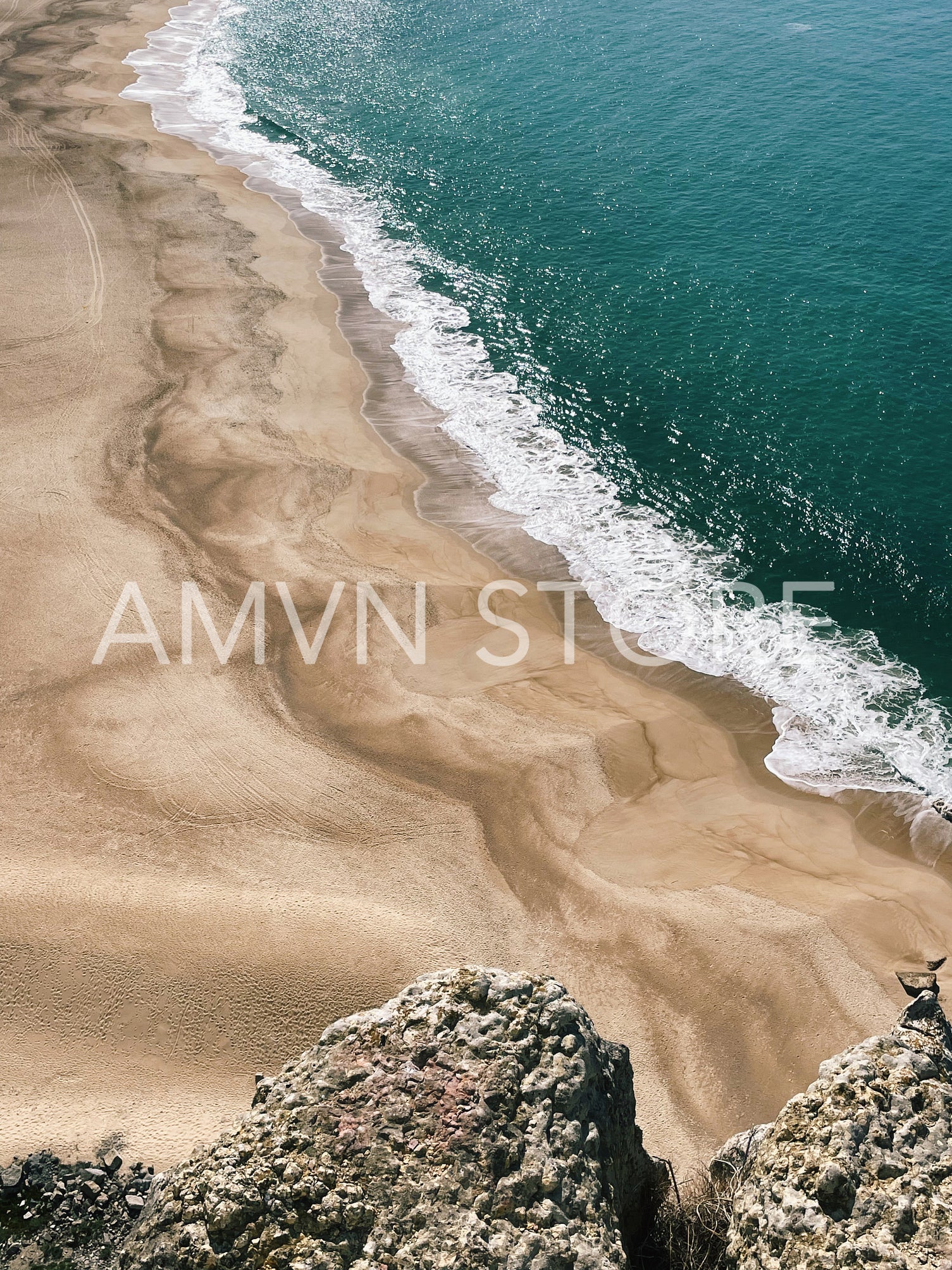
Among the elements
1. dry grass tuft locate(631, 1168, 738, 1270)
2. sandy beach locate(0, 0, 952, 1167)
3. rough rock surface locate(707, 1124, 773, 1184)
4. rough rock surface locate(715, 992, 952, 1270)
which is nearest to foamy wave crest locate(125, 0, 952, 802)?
sandy beach locate(0, 0, 952, 1167)

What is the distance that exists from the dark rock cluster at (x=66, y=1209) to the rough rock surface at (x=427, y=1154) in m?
3.45

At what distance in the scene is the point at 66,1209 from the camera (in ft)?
41.1

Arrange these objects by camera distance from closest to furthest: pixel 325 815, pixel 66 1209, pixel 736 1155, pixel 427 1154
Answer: pixel 427 1154
pixel 736 1155
pixel 66 1209
pixel 325 815

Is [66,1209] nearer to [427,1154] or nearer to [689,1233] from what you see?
[427,1154]

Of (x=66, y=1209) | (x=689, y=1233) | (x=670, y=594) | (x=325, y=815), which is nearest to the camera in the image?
(x=689, y=1233)

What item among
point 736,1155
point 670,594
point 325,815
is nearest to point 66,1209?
point 736,1155

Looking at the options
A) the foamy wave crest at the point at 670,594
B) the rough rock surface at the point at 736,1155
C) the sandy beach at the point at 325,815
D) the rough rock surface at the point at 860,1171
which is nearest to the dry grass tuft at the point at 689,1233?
the rough rock surface at the point at 736,1155

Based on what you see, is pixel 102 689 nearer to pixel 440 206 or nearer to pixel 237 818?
pixel 237 818

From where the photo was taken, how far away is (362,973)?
16.8 meters

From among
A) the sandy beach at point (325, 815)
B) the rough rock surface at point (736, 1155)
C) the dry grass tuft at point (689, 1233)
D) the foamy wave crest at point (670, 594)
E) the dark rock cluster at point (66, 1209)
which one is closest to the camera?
the dry grass tuft at point (689, 1233)

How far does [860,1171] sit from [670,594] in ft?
64.1

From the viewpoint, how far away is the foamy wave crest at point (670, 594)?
23.4 m

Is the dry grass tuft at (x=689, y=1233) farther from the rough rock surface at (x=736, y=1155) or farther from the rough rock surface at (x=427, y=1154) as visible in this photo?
the rough rock surface at (x=427, y=1154)

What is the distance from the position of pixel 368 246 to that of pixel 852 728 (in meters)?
33.5
